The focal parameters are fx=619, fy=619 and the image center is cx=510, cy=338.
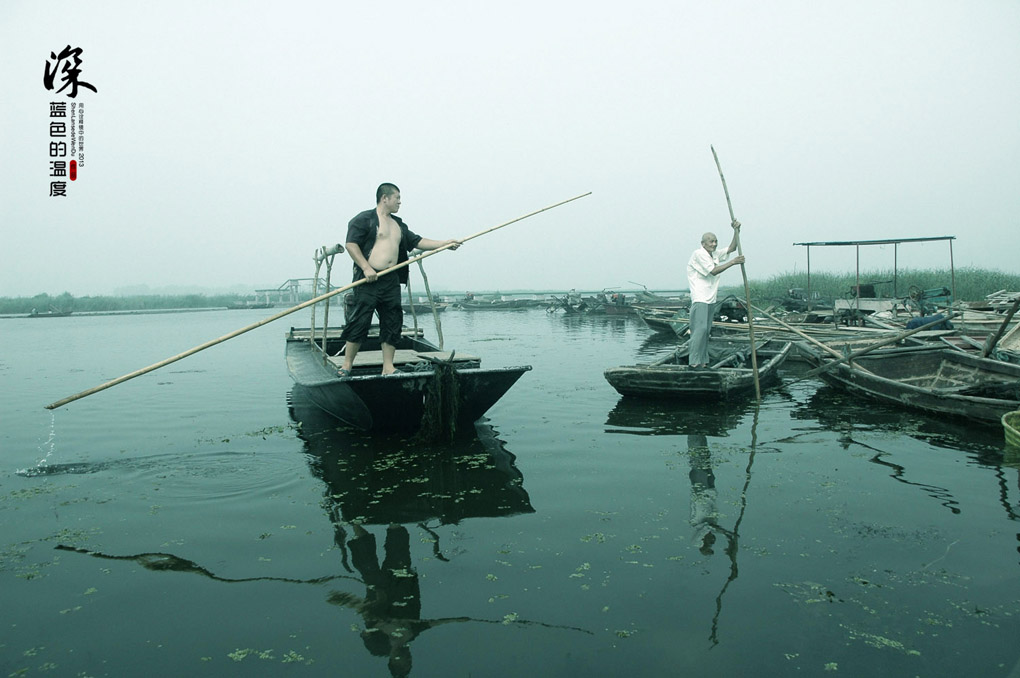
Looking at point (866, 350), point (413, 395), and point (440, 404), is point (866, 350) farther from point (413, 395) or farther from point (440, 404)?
point (413, 395)

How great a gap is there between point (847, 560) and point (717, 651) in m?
1.12

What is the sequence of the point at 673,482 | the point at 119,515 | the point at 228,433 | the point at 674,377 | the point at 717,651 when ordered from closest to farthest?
1. the point at 717,651
2. the point at 119,515
3. the point at 673,482
4. the point at 228,433
5. the point at 674,377

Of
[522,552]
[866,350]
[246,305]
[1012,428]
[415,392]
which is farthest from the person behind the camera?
[246,305]

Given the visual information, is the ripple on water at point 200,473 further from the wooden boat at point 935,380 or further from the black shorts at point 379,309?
the wooden boat at point 935,380

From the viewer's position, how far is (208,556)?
3301 millimetres

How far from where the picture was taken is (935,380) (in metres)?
7.12

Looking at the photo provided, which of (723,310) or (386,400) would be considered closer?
(386,400)

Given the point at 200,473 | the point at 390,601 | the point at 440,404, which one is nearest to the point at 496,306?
the point at 440,404

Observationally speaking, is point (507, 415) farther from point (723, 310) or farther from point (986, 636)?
point (723, 310)

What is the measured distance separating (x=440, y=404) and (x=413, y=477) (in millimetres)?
903

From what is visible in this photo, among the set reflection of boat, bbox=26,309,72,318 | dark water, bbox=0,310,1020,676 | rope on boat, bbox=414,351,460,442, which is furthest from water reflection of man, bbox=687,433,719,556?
reflection of boat, bbox=26,309,72,318

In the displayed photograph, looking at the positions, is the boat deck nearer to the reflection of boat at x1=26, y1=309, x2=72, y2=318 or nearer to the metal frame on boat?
the metal frame on boat

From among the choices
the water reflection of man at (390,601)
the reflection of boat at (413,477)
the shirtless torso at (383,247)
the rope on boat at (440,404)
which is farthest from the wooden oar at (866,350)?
the water reflection of man at (390,601)

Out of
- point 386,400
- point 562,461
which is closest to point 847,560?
point 562,461
